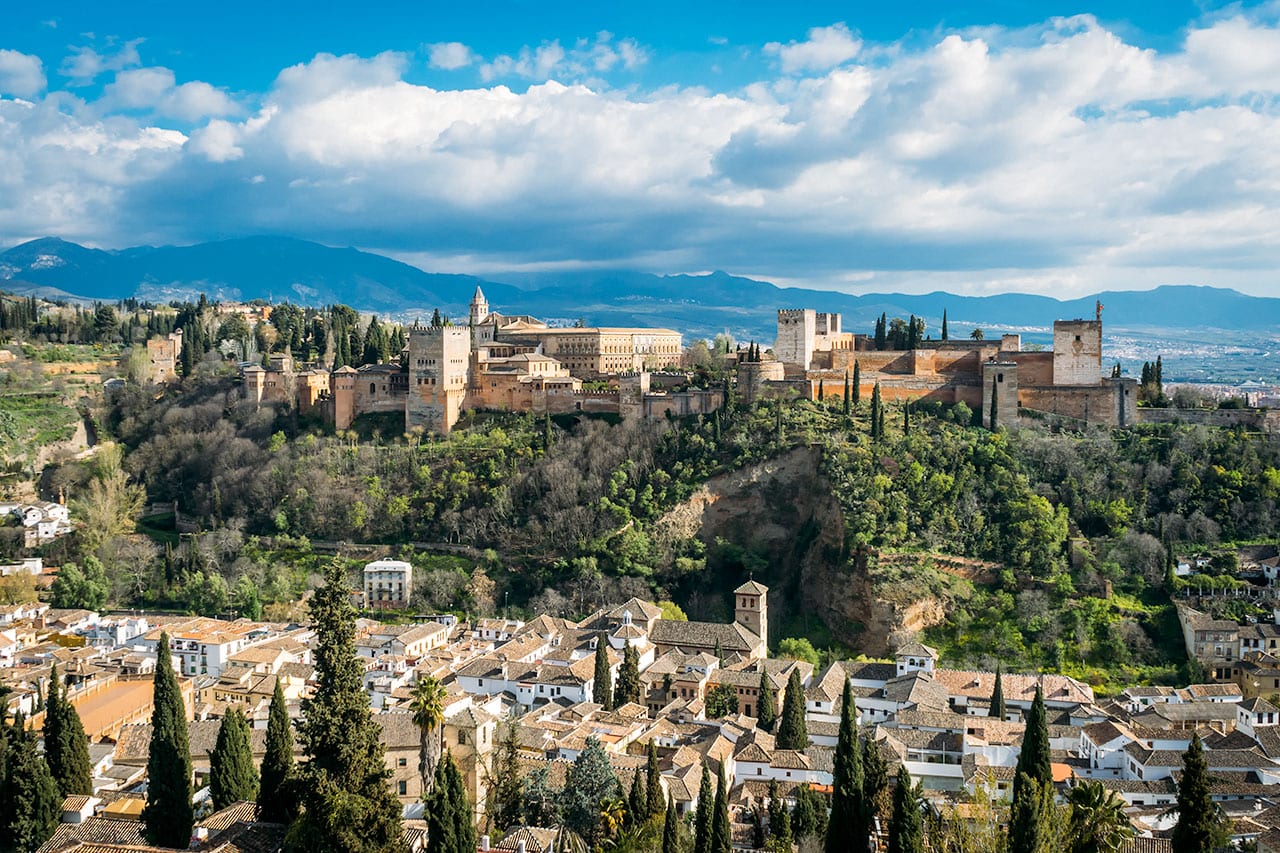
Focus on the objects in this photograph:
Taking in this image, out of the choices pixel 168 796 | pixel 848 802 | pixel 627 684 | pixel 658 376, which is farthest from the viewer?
pixel 658 376

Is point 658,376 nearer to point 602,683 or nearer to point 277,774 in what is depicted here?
point 602,683

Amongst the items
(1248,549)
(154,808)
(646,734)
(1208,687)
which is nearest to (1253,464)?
(1248,549)

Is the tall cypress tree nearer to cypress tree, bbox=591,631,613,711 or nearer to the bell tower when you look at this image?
cypress tree, bbox=591,631,613,711

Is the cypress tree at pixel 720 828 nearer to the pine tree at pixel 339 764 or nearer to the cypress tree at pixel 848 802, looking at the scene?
the cypress tree at pixel 848 802

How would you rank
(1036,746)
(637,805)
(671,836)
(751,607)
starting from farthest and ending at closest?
(751,607) → (637,805) → (1036,746) → (671,836)

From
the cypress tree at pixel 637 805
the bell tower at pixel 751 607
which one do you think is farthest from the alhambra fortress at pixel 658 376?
the cypress tree at pixel 637 805

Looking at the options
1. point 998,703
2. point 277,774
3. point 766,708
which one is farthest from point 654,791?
point 998,703

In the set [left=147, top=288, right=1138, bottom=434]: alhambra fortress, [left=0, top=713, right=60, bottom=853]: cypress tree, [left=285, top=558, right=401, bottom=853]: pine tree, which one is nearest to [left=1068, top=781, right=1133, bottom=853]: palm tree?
[left=285, top=558, right=401, bottom=853]: pine tree
